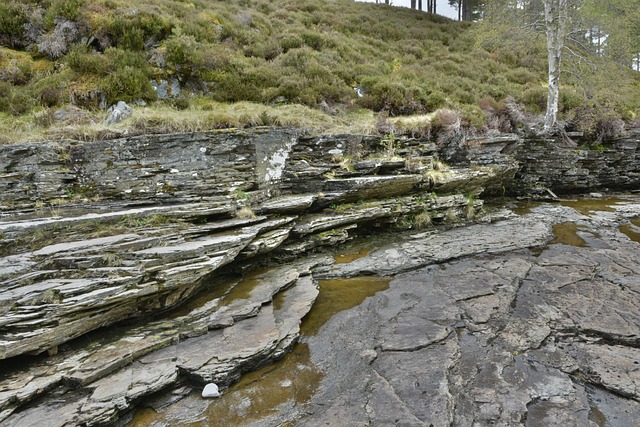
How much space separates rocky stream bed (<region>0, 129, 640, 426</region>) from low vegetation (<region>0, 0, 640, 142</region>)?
8.08 ft

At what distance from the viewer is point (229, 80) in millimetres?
13633

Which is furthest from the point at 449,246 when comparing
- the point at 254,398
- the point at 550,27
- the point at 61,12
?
the point at 61,12

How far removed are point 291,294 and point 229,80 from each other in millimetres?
10330

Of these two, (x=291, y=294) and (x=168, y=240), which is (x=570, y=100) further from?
(x=168, y=240)

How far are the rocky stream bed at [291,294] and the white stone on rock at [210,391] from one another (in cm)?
10

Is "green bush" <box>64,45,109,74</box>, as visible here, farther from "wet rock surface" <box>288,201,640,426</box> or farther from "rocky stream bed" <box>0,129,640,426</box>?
"wet rock surface" <box>288,201,640,426</box>

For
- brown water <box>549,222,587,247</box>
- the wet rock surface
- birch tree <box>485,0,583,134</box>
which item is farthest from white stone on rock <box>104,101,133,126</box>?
birch tree <box>485,0,583,134</box>

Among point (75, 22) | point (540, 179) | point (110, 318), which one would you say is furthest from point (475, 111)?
point (75, 22)

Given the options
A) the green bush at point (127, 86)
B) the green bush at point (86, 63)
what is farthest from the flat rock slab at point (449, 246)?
the green bush at point (86, 63)

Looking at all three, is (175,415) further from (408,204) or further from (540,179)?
(540,179)

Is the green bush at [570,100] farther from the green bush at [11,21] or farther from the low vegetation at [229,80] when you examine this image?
the green bush at [11,21]

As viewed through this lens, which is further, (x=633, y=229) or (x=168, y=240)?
(x=633, y=229)

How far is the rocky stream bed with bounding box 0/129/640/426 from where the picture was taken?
4.35m

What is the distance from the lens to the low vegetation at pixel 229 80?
36.1ft
